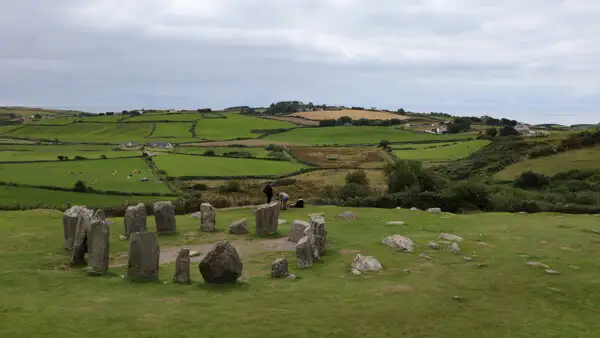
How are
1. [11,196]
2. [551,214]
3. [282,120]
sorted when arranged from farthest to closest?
[282,120], [11,196], [551,214]

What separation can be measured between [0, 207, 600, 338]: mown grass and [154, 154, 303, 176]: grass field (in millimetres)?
55147

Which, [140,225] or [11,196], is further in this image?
[11,196]

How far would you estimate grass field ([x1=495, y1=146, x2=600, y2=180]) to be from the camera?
68694 millimetres

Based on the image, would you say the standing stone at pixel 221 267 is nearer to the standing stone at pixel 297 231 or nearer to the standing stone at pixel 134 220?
the standing stone at pixel 297 231

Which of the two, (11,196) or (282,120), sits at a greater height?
(282,120)

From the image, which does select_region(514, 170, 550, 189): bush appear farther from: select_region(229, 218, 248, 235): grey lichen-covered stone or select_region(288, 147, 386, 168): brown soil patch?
select_region(229, 218, 248, 235): grey lichen-covered stone

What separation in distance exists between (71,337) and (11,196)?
49.0m

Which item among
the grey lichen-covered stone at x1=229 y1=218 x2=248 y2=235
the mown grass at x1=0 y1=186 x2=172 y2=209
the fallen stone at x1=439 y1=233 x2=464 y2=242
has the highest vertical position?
the fallen stone at x1=439 y1=233 x2=464 y2=242

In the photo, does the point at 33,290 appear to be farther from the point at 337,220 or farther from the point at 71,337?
the point at 337,220

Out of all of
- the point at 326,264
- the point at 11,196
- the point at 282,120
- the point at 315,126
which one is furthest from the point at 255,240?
the point at 282,120

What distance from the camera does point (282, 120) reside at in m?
170

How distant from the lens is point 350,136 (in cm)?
14125

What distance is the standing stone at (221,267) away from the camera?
57.2 feet

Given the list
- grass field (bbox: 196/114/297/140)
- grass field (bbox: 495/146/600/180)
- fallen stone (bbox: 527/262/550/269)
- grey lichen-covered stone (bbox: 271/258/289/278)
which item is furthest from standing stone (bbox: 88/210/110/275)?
grass field (bbox: 196/114/297/140)
